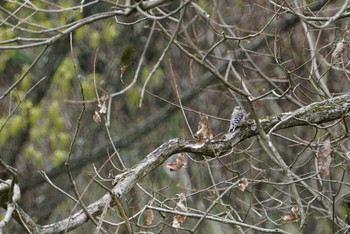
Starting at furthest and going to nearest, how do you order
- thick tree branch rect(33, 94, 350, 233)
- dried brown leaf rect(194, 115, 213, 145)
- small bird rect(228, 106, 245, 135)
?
small bird rect(228, 106, 245, 135) < dried brown leaf rect(194, 115, 213, 145) < thick tree branch rect(33, 94, 350, 233)

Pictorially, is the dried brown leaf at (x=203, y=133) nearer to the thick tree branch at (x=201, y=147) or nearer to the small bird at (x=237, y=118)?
the thick tree branch at (x=201, y=147)

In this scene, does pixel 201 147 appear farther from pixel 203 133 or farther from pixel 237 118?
pixel 237 118

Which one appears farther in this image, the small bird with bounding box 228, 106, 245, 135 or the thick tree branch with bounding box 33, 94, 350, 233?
the small bird with bounding box 228, 106, 245, 135

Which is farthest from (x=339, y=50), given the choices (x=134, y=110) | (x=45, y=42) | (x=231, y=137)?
(x=134, y=110)

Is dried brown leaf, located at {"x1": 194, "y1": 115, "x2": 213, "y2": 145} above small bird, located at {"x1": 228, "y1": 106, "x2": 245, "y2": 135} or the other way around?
above

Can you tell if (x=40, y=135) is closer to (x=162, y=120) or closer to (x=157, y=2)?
(x=162, y=120)

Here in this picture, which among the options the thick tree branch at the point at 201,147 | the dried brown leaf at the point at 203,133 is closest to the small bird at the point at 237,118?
the thick tree branch at the point at 201,147

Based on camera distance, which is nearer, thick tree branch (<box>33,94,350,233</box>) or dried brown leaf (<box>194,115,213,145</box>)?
thick tree branch (<box>33,94,350,233</box>)

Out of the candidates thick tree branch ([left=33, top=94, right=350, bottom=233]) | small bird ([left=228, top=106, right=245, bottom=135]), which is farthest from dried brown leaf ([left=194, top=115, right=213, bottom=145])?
small bird ([left=228, top=106, right=245, bottom=135])

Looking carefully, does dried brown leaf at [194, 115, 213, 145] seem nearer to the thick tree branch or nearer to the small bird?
the thick tree branch

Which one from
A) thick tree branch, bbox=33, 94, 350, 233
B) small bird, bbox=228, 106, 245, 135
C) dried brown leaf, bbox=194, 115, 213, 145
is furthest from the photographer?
small bird, bbox=228, 106, 245, 135

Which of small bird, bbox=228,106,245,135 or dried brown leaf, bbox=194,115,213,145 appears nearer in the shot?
dried brown leaf, bbox=194,115,213,145

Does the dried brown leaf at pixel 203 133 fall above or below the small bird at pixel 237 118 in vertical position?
above

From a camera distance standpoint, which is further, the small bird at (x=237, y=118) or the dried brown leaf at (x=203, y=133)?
the small bird at (x=237, y=118)
